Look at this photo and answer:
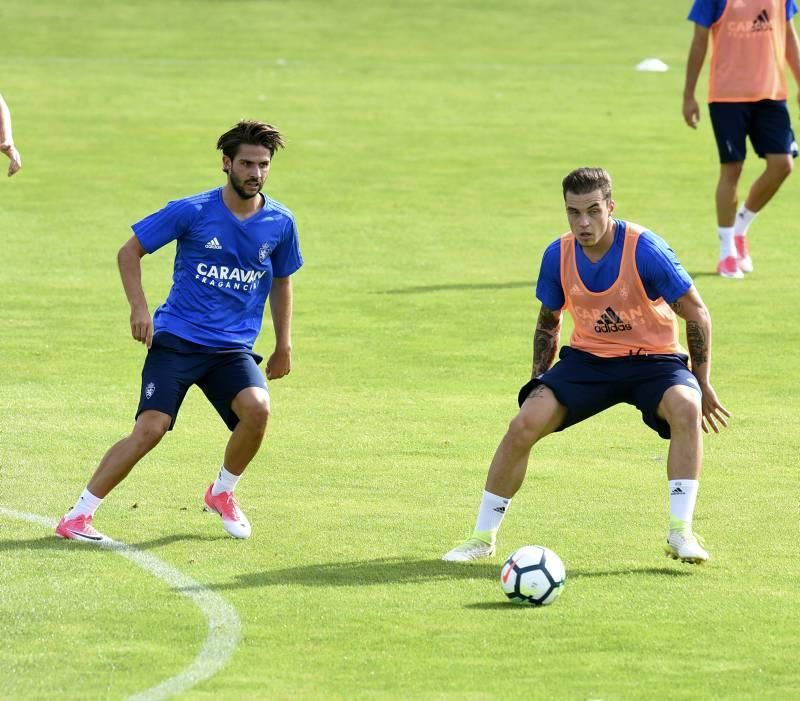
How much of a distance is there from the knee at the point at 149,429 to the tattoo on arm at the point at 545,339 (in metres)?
1.89

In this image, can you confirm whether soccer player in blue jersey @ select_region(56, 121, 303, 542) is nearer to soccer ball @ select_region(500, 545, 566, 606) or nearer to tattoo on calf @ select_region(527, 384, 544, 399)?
tattoo on calf @ select_region(527, 384, 544, 399)

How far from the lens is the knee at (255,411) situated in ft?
29.5

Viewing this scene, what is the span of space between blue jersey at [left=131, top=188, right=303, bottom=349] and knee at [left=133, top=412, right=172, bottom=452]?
1.53 ft

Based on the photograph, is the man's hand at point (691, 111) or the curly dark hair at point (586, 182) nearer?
the curly dark hair at point (586, 182)

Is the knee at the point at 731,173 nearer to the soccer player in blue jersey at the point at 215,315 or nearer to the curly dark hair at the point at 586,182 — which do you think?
the soccer player in blue jersey at the point at 215,315

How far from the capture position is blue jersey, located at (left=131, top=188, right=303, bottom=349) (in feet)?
29.8

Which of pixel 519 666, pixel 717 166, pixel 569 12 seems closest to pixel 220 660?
pixel 519 666

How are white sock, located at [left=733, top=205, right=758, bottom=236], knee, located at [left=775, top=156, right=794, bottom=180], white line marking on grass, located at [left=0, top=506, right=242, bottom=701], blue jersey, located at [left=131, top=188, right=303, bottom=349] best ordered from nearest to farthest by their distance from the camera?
white line marking on grass, located at [left=0, top=506, right=242, bottom=701], blue jersey, located at [left=131, top=188, right=303, bottom=349], knee, located at [left=775, top=156, right=794, bottom=180], white sock, located at [left=733, top=205, right=758, bottom=236]

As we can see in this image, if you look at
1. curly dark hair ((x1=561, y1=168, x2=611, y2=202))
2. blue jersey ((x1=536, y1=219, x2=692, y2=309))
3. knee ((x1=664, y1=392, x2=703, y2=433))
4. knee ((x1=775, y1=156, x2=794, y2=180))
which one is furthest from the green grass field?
curly dark hair ((x1=561, y1=168, x2=611, y2=202))

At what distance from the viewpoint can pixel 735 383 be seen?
12.9 m

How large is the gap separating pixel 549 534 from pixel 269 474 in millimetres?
1983

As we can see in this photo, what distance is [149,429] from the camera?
29.0 ft

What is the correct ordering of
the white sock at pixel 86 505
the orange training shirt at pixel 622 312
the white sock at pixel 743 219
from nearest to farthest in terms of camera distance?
the orange training shirt at pixel 622 312 < the white sock at pixel 86 505 < the white sock at pixel 743 219

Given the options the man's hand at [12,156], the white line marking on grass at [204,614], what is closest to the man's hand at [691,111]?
the man's hand at [12,156]
